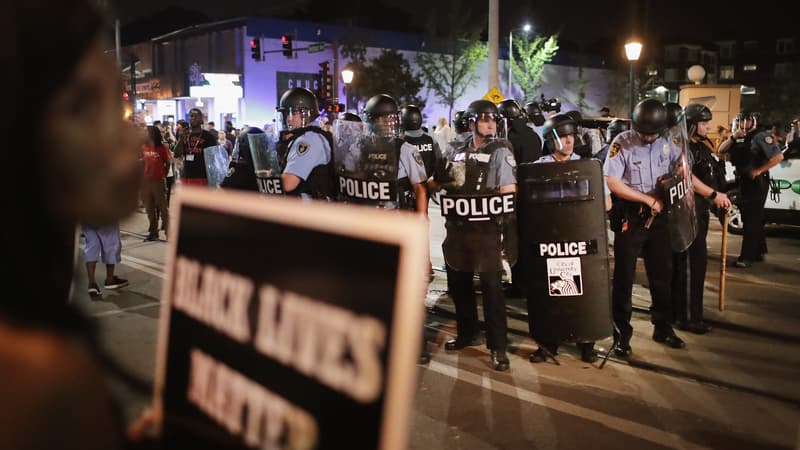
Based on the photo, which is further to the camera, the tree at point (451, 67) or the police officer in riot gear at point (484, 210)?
the tree at point (451, 67)

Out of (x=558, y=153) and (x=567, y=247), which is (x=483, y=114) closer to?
(x=558, y=153)

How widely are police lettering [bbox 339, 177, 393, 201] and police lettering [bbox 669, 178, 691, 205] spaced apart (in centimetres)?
227

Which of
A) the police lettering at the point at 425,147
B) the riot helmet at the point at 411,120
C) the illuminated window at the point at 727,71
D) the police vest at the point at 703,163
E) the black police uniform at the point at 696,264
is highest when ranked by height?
the illuminated window at the point at 727,71

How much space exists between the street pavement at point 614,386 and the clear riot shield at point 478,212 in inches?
35.6

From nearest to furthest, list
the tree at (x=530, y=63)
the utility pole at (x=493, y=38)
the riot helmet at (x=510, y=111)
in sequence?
the riot helmet at (x=510, y=111) < the utility pole at (x=493, y=38) < the tree at (x=530, y=63)

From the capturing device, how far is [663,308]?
6090 mm

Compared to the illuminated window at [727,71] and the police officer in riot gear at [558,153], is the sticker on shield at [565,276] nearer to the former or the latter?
the police officer in riot gear at [558,153]

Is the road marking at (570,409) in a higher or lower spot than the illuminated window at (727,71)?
lower

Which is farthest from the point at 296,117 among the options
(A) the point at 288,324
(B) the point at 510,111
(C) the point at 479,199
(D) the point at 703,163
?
(A) the point at 288,324

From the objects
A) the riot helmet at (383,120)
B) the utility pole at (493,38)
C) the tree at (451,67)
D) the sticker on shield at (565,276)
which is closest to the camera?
the sticker on shield at (565,276)

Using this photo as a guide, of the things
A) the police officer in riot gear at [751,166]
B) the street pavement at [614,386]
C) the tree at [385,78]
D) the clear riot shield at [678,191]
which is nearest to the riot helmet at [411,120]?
the street pavement at [614,386]

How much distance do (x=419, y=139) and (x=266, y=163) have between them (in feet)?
7.06

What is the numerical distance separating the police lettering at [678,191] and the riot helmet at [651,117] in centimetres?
46

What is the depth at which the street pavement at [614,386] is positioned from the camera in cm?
427
